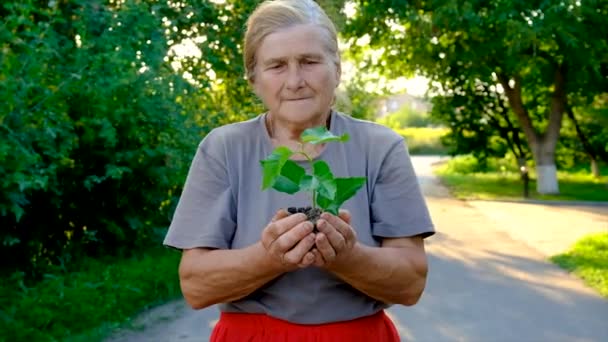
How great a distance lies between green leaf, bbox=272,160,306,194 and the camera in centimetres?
168

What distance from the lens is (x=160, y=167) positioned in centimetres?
912

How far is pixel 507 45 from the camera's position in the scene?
1922 centimetres

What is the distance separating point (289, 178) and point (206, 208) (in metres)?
0.36

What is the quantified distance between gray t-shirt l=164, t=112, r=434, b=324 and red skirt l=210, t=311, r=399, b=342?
0.02 m

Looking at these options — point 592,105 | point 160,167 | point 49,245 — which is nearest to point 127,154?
point 160,167

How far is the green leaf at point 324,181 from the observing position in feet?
5.40

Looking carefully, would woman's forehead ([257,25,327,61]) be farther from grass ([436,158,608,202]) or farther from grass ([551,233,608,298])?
grass ([436,158,608,202])

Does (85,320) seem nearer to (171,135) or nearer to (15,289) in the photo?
(15,289)

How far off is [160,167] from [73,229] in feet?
3.59

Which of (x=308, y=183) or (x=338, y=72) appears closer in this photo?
(x=308, y=183)

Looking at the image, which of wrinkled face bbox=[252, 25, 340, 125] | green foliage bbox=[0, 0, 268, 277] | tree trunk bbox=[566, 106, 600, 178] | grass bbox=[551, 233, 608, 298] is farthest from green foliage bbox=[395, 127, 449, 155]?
wrinkled face bbox=[252, 25, 340, 125]

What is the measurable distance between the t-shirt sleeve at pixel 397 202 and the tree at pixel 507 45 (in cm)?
1658

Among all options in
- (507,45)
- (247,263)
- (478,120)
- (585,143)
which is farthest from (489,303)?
(585,143)

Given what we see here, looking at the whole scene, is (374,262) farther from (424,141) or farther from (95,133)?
(424,141)
